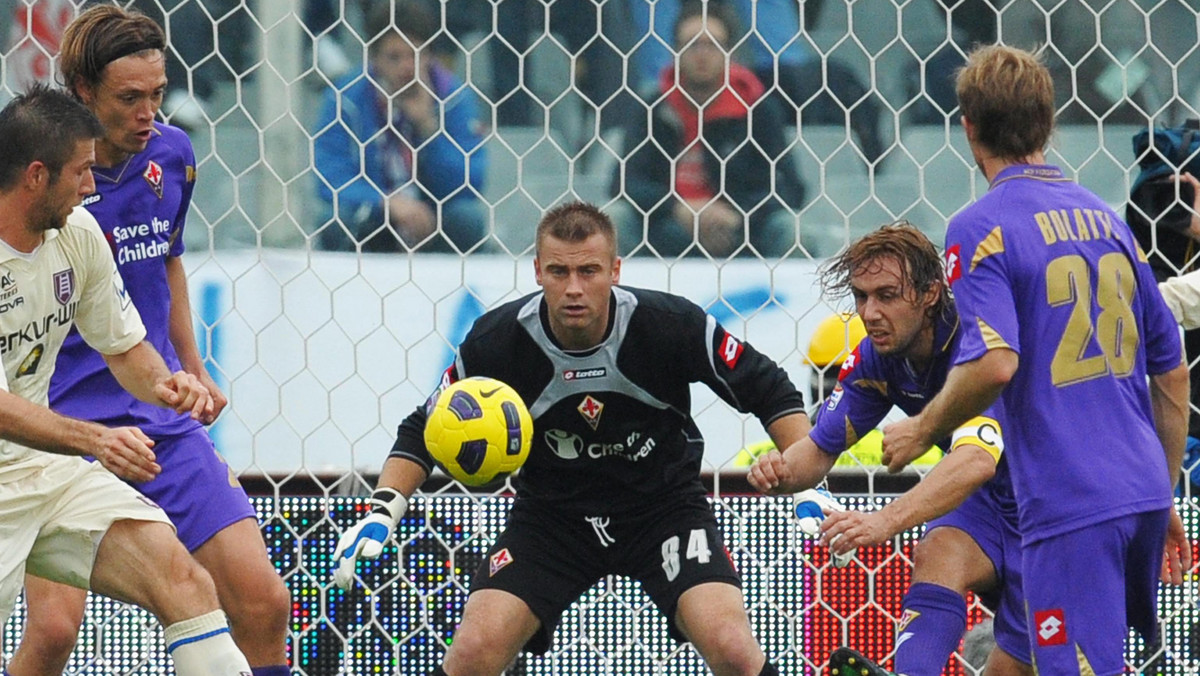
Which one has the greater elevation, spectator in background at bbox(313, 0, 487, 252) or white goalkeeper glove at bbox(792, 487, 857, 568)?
spectator in background at bbox(313, 0, 487, 252)

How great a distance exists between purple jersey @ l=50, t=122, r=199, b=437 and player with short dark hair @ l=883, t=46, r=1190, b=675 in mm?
2025

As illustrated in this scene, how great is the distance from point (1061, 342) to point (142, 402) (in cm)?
Answer: 231

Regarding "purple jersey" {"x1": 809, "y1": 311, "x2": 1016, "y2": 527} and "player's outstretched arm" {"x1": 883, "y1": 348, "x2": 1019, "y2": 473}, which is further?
"purple jersey" {"x1": 809, "y1": 311, "x2": 1016, "y2": 527}

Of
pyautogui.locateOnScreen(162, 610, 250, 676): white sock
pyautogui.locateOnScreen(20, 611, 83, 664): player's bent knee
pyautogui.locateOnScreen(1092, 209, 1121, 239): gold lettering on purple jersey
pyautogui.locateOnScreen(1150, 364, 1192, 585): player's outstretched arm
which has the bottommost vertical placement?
pyautogui.locateOnScreen(20, 611, 83, 664): player's bent knee

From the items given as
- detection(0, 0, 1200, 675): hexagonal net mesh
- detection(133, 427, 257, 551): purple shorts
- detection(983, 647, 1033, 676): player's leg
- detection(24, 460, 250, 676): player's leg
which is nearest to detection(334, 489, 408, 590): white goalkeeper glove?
detection(133, 427, 257, 551): purple shorts

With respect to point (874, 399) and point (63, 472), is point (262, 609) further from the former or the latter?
point (874, 399)

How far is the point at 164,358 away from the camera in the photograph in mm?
4828

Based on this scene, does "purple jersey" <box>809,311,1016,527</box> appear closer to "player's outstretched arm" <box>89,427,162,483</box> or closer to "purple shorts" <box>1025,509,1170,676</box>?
"purple shorts" <box>1025,509,1170,676</box>

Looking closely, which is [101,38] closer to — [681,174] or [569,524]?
[569,524]

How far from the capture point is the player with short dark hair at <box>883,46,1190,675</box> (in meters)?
3.72

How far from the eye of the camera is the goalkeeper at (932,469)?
14.8 feet

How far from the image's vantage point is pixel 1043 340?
3.78 metres

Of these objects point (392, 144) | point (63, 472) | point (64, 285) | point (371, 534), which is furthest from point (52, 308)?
point (392, 144)

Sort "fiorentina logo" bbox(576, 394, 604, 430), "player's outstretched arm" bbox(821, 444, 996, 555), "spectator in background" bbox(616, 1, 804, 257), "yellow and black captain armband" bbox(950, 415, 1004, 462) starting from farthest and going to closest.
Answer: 1. "spectator in background" bbox(616, 1, 804, 257)
2. "fiorentina logo" bbox(576, 394, 604, 430)
3. "yellow and black captain armband" bbox(950, 415, 1004, 462)
4. "player's outstretched arm" bbox(821, 444, 996, 555)
